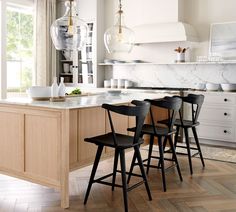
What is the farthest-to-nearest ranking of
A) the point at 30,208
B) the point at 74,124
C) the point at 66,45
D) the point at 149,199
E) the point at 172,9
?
the point at 172,9 → the point at 66,45 → the point at 74,124 → the point at 149,199 → the point at 30,208

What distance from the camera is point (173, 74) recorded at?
7016 mm

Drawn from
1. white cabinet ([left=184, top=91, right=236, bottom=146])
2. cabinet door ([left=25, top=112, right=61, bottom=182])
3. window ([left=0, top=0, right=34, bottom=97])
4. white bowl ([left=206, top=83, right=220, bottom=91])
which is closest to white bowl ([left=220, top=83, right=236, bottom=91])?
white bowl ([left=206, top=83, right=220, bottom=91])

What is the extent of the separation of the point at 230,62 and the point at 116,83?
2.41m

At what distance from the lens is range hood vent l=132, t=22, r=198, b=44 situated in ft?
20.8

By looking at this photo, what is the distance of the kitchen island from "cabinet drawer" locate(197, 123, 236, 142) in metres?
2.46

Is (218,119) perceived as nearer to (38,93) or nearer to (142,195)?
(142,195)

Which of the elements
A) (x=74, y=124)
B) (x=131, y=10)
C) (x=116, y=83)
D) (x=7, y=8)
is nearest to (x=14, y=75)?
(x=7, y=8)

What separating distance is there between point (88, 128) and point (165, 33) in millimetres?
3296

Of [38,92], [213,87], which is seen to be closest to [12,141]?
[38,92]

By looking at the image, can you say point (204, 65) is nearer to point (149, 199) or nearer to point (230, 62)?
point (230, 62)

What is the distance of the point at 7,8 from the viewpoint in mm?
6930

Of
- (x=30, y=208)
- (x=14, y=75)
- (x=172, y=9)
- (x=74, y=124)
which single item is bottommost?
(x=30, y=208)

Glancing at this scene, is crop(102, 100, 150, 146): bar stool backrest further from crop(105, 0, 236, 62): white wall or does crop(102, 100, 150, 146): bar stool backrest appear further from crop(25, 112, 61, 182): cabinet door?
crop(105, 0, 236, 62): white wall

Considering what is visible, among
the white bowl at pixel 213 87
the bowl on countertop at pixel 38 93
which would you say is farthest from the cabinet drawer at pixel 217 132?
the bowl on countertop at pixel 38 93
